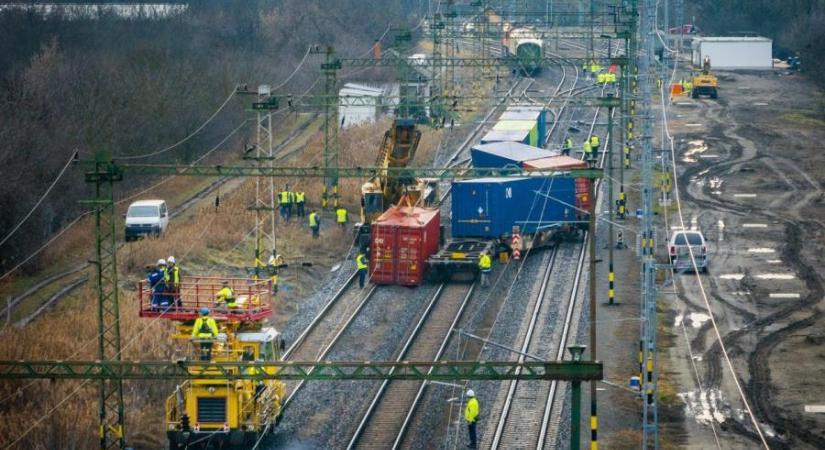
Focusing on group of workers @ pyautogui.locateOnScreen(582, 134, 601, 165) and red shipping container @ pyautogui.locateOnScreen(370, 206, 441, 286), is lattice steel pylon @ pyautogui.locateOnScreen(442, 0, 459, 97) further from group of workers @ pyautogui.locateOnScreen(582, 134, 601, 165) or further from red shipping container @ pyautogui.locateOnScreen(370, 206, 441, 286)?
red shipping container @ pyautogui.locateOnScreen(370, 206, 441, 286)

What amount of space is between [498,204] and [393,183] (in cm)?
461

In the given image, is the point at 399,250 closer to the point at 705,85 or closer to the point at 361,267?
the point at 361,267

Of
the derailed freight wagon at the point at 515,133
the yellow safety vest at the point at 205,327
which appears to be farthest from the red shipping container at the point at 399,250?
the yellow safety vest at the point at 205,327

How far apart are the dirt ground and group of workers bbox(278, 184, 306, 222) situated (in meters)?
12.9

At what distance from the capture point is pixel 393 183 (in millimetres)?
50531

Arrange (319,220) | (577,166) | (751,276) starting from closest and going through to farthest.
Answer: (751,276)
(577,166)
(319,220)

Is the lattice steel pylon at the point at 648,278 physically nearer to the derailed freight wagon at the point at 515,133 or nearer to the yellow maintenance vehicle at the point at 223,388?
the yellow maintenance vehicle at the point at 223,388

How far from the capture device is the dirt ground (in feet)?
111

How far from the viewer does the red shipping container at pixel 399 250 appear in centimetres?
4397

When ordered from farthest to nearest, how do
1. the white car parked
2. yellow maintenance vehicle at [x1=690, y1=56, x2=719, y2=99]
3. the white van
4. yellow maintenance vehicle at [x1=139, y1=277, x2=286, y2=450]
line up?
yellow maintenance vehicle at [x1=690, y1=56, x2=719, y2=99] < the white van < the white car parked < yellow maintenance vehicle at [x1=139, y1=277, x2=286, y2=450]

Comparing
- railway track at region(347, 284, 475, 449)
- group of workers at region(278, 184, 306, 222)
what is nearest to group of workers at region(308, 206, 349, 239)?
group of workers at region(278, 184, 306, 222)

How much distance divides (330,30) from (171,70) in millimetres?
26961

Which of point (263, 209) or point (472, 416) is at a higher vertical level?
point (263, 209)

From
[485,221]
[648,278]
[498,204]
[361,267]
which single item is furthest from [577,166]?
[648,278]
